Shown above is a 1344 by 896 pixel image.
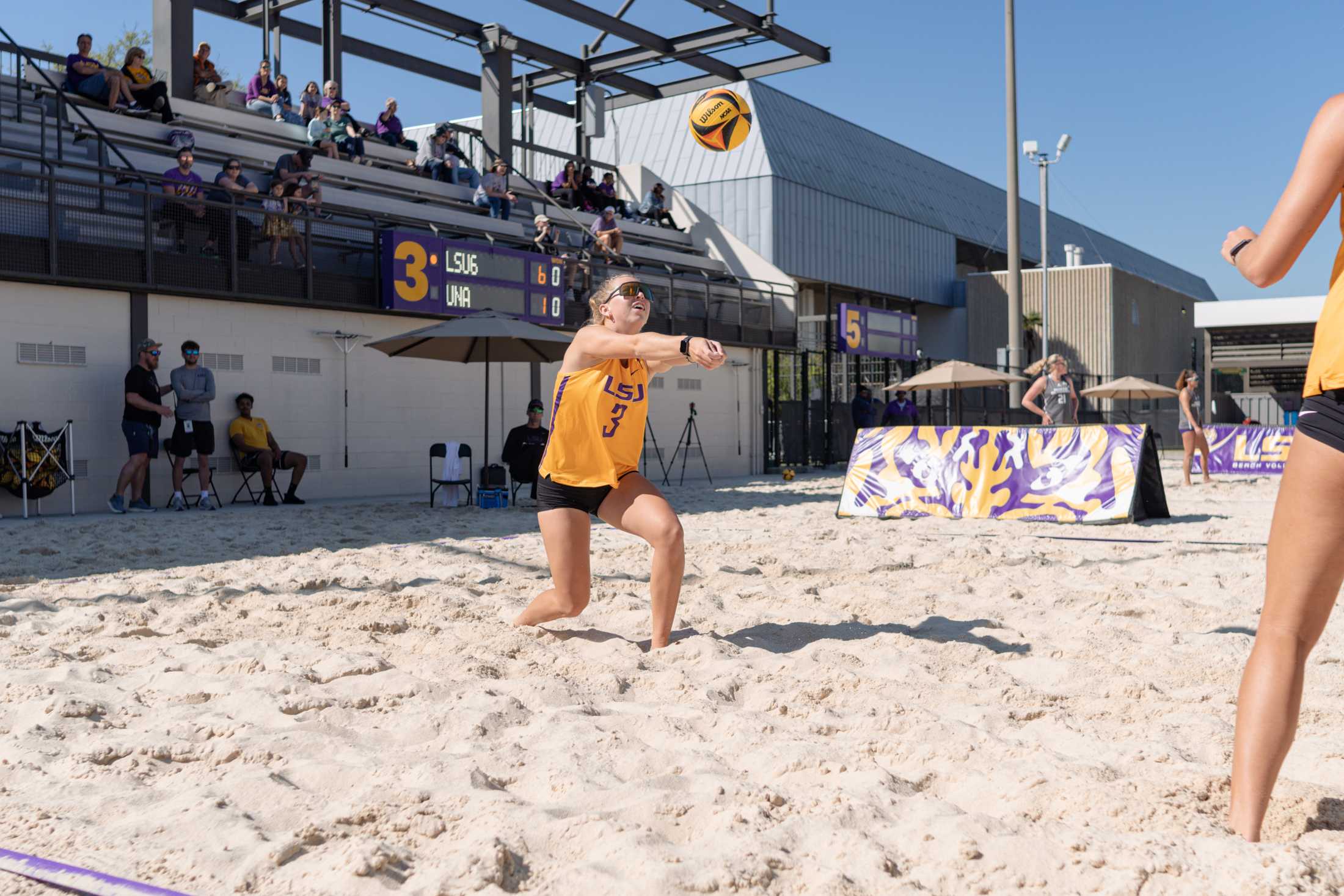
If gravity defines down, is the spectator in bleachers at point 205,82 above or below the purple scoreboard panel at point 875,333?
above

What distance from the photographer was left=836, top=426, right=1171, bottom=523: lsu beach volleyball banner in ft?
31.5

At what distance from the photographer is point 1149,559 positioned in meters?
7.03

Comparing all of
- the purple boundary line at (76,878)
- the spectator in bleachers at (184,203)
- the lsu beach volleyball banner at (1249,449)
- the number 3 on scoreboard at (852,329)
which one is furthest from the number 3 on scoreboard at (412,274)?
the purple boundary line at (76,878)

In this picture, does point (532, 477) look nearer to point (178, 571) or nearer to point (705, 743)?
point (178, 571)

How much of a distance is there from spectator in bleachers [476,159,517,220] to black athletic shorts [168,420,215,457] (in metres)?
7.40

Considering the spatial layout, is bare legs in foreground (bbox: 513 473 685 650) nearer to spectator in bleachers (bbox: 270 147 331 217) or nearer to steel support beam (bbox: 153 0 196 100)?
spectator in bleachers (bbox: 270 147 331 217)

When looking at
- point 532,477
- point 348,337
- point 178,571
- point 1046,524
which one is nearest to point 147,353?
point 348,337

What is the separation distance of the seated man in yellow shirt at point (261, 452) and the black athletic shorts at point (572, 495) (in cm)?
870

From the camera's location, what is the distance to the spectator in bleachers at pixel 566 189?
68.0ft

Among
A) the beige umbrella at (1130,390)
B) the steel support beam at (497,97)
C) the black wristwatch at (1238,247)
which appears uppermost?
the steel support beam at (497,97)

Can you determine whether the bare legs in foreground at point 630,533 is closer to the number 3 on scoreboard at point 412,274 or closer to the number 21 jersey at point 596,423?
the number 21 jersey at point 596,423

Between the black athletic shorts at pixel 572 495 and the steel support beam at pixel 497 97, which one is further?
the steel support beam at pixel 497 97

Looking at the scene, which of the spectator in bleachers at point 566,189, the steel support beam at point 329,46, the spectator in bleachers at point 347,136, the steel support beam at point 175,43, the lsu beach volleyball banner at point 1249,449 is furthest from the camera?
the spectator in bleachers at point 566,189

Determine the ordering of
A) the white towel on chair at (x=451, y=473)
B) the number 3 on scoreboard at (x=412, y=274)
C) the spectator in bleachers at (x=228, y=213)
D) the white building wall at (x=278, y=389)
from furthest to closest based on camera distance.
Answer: the number 3 on scoreboard at (x=412, y=274) < the spectator in bleachers at (x=228, y=213) < the white towel on chair at (x=451, y=473) < the white building wall at (x=278, y=389)
